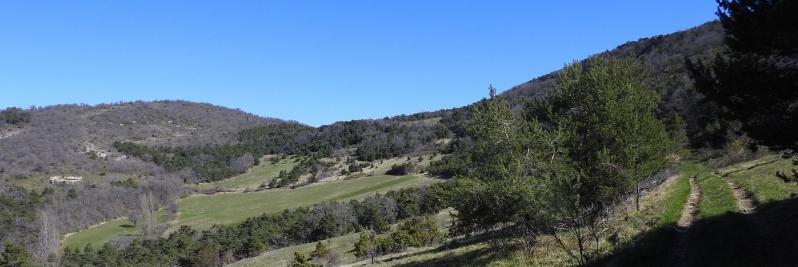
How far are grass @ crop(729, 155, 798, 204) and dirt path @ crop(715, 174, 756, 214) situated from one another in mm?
269

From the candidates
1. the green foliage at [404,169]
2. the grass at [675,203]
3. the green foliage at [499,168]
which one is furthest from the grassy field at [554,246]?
the green foliage at [404,169]

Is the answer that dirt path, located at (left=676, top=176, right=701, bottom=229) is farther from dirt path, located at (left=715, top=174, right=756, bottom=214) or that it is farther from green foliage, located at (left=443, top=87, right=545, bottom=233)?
green foliage, located at (left=443, top=87, right=545, bottom=233)

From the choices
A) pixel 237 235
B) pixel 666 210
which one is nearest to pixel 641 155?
pixel 666 210

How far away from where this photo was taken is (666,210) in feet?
85.3

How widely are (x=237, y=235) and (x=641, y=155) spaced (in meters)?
83.0

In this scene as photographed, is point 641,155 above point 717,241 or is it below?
above

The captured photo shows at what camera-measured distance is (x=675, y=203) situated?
27.9 metres

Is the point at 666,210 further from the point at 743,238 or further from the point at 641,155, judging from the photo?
the point at 743,238

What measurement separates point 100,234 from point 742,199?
126 m

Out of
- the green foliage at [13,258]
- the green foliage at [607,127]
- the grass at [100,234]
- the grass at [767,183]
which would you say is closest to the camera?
the grass at [767,183]

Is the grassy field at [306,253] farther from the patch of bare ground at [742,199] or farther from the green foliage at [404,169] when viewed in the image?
the green foliage at [404,169]

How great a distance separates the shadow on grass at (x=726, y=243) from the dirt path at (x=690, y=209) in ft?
2.66

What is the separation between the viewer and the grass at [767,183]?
74.8 feet

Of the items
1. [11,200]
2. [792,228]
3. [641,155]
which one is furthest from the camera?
[11,200]
